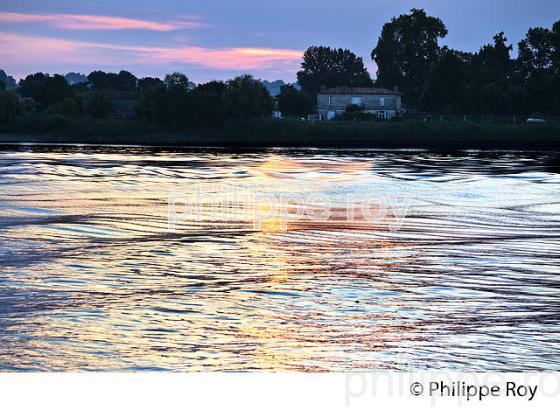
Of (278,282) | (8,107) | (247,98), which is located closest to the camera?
(278,282)

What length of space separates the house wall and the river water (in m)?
121

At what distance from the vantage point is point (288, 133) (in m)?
127

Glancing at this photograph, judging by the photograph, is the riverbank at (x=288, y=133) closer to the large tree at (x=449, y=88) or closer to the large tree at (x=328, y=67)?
the large tree at (x=449, y=88)

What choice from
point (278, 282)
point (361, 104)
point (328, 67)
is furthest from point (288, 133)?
point (278, 282)

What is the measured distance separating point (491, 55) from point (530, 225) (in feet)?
420

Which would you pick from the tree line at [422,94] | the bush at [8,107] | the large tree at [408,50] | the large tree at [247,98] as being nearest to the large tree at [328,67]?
the large tree at [408,50]

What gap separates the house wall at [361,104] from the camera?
157000 millimetres

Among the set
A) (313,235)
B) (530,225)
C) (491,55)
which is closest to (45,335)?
(313,235)

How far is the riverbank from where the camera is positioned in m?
119

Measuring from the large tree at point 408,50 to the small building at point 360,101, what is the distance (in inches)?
349

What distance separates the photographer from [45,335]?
1383cm

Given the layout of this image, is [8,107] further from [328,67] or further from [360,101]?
[328,67]

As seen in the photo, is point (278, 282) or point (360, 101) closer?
point (278, 282)

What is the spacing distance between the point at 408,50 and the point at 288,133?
5066cm
